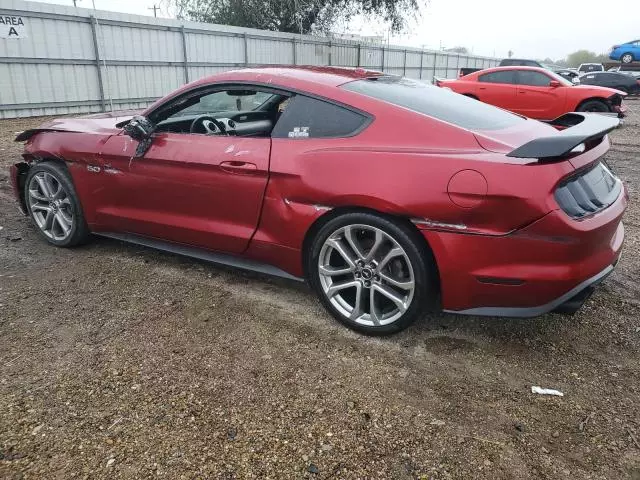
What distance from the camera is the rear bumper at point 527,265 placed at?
8.09 ft

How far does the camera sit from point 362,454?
2.09 m

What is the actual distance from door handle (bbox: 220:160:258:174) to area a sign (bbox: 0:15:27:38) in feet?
34.4

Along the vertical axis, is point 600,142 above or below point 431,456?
above

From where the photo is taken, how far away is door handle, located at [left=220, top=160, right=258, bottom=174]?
3.15 metres

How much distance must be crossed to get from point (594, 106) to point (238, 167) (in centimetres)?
1151

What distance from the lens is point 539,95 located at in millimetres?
12148

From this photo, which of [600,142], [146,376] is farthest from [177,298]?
[600,142]

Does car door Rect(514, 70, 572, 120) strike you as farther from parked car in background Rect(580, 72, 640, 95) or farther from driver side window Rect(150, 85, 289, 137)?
parked car in background Rect(580, 72, 640, 95)

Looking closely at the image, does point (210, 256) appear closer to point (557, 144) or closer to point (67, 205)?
point (67, 205)

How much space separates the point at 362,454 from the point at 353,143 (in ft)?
5.23

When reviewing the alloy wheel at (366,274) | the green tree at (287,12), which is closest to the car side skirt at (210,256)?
the alloy wheel at (366,274)

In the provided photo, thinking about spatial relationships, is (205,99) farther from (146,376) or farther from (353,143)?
(146,376)

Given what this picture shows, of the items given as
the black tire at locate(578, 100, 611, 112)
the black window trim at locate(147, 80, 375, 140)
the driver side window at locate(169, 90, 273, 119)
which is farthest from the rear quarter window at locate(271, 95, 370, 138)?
the black tire at locate(578, 100, 611, 112)

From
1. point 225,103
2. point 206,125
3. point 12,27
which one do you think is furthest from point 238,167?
point 12,27
